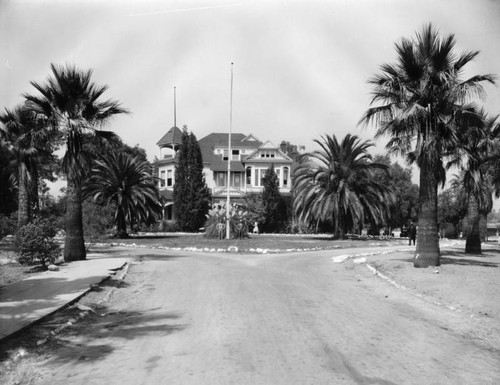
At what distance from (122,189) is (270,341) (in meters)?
36.0

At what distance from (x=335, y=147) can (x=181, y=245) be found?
16498mm

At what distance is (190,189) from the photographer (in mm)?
52281

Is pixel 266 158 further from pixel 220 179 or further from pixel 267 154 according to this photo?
pixel 220 179

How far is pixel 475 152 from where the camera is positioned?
26.5m

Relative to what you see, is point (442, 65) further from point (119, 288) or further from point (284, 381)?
point (284, 381)

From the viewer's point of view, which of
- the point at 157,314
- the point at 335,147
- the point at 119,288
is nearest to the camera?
the point at 157,314

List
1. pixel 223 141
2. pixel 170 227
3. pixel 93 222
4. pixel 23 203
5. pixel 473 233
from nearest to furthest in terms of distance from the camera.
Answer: pixel 93 222, pixel 23 203, pixel 473 233, pixel 170 227, pixel 223 141

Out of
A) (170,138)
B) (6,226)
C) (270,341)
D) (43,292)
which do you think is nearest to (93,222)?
(6,226)

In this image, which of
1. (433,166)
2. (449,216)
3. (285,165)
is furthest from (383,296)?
(449,216)

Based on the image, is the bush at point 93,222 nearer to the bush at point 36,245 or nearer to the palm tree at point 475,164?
the bush at point 36,245

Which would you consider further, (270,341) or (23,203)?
(23,203)

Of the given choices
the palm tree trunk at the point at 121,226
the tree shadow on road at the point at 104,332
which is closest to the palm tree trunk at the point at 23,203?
the palm tree trunk at the point at 121,226

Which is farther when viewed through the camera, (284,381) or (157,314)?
(157,314)

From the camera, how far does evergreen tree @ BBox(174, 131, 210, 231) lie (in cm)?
5244
